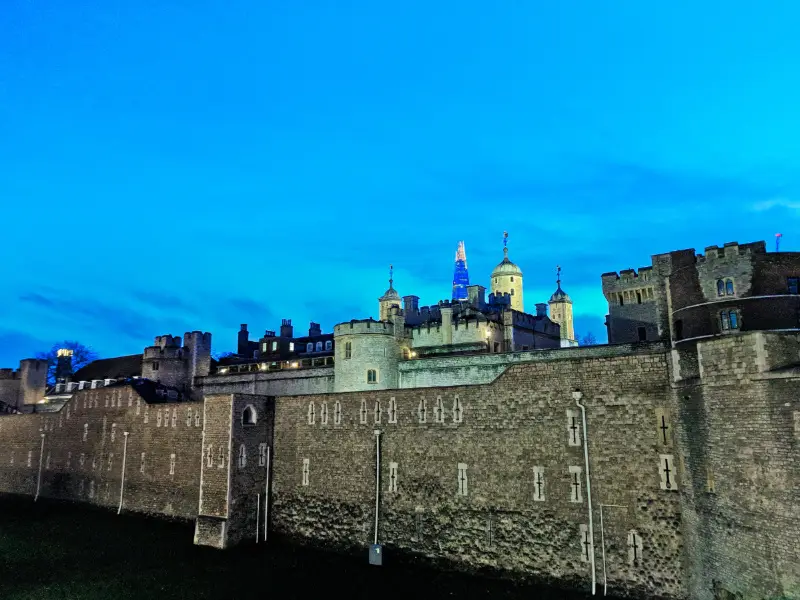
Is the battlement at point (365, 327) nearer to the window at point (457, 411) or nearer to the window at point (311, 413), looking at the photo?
the window at point (311, 413)

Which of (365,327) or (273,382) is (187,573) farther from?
(273,382)

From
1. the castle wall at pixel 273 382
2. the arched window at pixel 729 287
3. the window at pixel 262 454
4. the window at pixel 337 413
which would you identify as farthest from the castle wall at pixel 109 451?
the arched window at pixel 729 287

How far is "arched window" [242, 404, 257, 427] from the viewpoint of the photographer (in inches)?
1371

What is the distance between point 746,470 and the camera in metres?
19.0

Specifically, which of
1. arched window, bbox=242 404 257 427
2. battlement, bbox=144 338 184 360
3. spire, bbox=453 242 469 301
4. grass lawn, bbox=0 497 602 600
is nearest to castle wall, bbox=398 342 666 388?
arched window, bbox=242 404 257 427

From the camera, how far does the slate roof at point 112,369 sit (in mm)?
68000

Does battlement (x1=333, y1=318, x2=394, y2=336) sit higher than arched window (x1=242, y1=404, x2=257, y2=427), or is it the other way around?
battlement (x1=333, y1=318, x2=394, y2=336)

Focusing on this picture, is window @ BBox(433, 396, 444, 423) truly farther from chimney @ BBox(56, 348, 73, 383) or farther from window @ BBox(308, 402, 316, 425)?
chimney @ BBox(56, 348, 73, 383)

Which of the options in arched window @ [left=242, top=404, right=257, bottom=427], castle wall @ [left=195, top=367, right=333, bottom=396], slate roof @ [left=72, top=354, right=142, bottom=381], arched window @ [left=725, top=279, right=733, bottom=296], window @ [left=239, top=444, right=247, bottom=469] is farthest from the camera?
slate roof @ [left=72, top=354, right=142, bottom=381]

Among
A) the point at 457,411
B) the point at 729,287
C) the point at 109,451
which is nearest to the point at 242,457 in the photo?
the point at 457,411

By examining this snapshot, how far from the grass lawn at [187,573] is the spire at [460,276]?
12021 centimetres

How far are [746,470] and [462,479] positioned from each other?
1189 cm

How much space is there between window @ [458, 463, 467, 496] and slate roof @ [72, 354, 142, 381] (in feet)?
158

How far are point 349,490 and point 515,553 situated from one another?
30.5 feet
